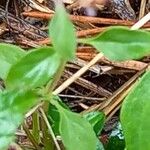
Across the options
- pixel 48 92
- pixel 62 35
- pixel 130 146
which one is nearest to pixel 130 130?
pixel 130 146

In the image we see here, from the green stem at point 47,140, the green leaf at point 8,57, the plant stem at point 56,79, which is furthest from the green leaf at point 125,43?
the green stem at point 47,140

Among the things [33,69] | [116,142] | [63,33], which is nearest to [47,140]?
[116,142]

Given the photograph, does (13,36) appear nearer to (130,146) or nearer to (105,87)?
(105,87)

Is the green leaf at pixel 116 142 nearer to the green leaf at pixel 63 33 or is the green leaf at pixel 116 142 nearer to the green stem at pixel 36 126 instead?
the green stem at pixel 36 126

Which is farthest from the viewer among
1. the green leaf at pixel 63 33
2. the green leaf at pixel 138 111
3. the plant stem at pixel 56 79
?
the green leaf at pixel 138 111

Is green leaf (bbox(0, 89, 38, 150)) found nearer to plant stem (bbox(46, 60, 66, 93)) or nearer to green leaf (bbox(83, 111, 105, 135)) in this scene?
plant stem (bbox(46, 60, 66, 93))

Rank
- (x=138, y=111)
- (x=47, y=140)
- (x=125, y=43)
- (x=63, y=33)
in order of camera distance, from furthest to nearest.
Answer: (x=47, y=140) → (x=138, y=111) → (x=125, y=43) → (x=63, y=33)

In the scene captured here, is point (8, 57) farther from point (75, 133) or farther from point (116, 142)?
point (116, 142)
